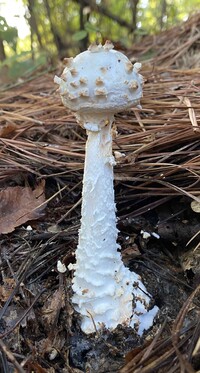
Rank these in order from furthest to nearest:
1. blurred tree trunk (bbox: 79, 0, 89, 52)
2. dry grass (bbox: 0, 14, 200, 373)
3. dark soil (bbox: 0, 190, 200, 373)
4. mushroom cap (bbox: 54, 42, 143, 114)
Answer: blurred tree trunk (bbox: 79, 0, 89, 52) < dry grass (bbox: 0, 14, 200, 373) < dark soil (bbox: 0, 190, 200, 373) < mushroom cap (bbox: 54, 42, 143, 114)

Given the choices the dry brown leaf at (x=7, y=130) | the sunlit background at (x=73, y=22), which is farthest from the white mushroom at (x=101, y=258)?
the sunlit background at (x=73, y=22)

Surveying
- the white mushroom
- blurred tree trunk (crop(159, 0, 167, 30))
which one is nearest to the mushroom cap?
the white mushroom

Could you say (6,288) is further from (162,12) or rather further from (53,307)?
(162,12)

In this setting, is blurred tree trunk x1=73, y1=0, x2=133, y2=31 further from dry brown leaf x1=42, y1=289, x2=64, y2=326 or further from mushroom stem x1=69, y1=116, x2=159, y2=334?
dry brown leaf x1=42, y1=289, x2=64, y2=326

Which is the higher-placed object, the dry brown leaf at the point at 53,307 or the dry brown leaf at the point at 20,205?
the dry brown leaf at the point at 20,205

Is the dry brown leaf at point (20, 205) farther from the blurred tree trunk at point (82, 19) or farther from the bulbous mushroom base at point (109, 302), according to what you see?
the blurred tree trunk at point (82, 19)

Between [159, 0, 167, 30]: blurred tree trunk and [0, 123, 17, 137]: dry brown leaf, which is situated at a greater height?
[159, 0, 167, 30]: blurred tree trunk

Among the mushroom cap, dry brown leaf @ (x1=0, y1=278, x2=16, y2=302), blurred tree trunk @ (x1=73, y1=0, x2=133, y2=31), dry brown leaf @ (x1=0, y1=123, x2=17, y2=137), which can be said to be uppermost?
→ blurred tree trunk @ (x1=73, y1=0, x2=133, y2=31)
